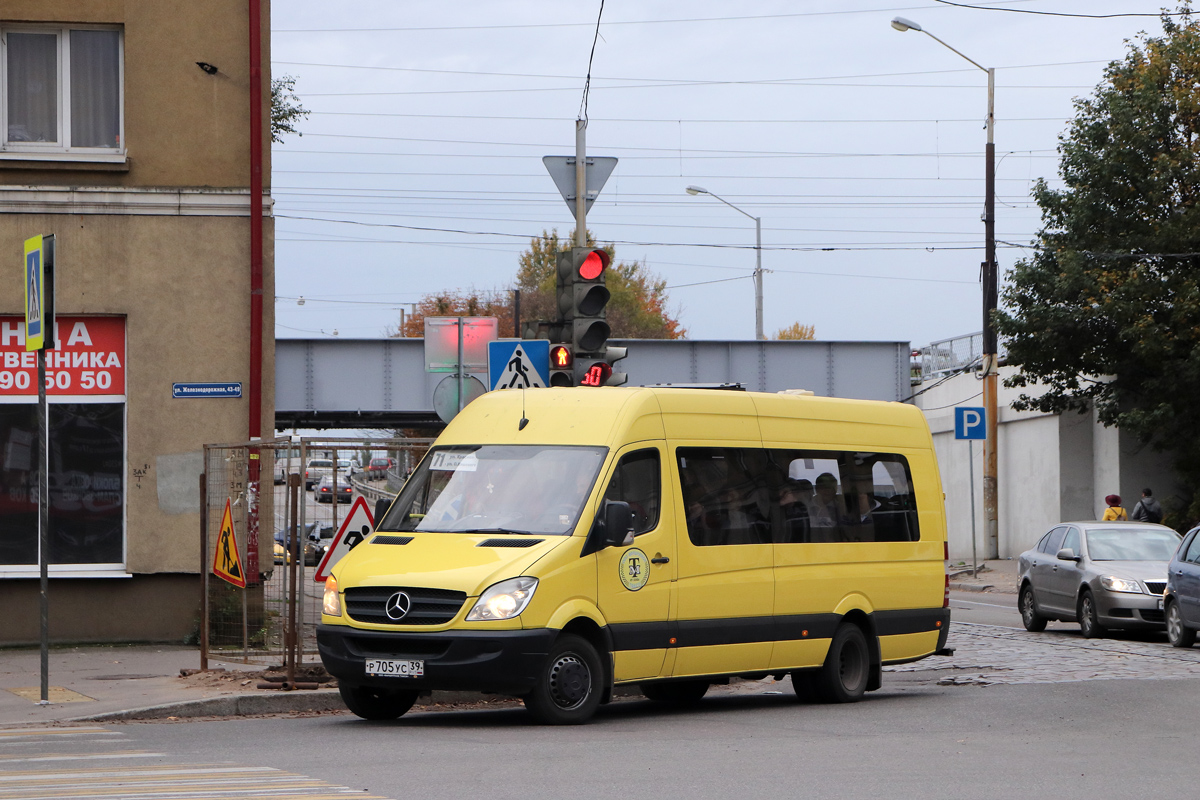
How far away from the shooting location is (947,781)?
817 cm

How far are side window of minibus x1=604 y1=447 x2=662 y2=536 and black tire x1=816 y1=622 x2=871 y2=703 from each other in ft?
7.72

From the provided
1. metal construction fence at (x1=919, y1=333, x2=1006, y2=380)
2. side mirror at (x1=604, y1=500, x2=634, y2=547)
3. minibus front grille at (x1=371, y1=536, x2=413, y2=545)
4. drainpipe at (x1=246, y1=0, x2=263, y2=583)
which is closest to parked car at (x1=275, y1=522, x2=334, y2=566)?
minibus front grille at (x1=371, y1=536, x2=413, y2=545)

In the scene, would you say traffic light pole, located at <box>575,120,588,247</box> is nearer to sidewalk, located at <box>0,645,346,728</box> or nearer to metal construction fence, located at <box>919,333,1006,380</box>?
sidewalk, located at <box>0,645,346,728</box>

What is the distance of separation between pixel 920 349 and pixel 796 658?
35.2m

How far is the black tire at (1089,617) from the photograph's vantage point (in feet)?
62.0

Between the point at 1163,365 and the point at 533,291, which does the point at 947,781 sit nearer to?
the point at 1163,365

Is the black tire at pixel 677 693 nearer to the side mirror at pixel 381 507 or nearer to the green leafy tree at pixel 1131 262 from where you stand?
the side mirror at pixel 381 507

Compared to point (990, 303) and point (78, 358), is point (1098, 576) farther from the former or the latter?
point (990, 303)

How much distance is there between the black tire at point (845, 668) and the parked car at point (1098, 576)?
6668 mm

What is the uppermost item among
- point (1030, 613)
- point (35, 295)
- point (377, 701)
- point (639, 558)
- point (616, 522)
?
point (35, 295)

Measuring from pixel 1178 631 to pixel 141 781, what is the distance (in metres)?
13.0

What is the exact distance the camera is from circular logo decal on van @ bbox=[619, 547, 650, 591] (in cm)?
1091

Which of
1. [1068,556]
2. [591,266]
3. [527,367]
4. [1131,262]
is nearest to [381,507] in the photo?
[527,367]

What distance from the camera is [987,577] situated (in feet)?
107
